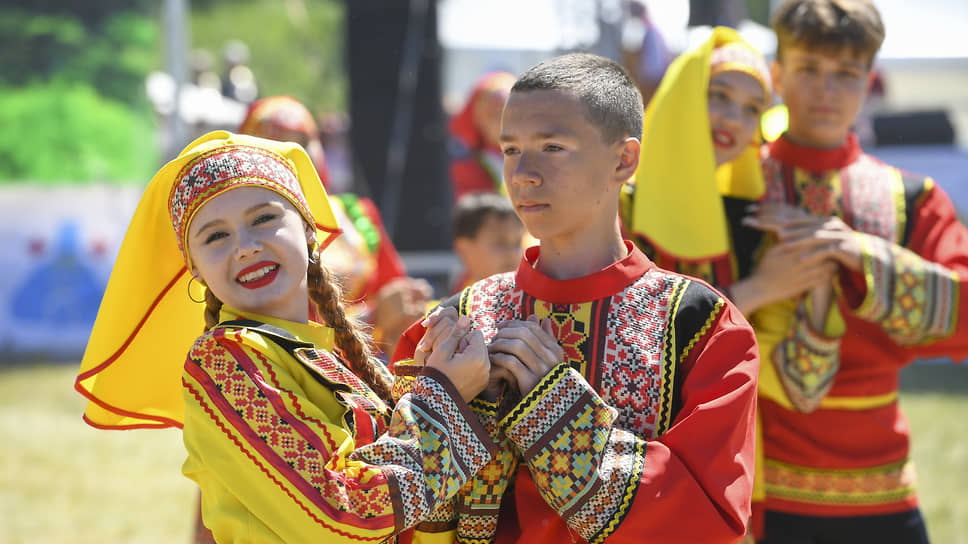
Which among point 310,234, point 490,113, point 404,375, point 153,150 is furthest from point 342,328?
point 153,150

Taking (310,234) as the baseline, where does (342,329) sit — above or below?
below

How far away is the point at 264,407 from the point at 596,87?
2.80 feet

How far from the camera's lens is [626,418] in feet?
6.31

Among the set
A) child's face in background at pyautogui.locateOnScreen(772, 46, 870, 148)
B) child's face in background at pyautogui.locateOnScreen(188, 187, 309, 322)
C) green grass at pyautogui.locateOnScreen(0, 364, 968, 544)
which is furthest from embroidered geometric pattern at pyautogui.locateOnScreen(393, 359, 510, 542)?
green grass at pyautogui.locateOnScreen(0, 364, 968, 544)

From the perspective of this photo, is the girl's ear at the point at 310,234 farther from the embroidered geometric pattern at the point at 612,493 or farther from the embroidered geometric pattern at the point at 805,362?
the embroidered geometric pattern at the point at 805,362

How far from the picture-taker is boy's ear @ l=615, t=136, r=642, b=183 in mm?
1977

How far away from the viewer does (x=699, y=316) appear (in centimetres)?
194

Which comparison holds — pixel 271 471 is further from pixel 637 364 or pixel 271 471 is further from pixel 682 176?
pixel 682 176

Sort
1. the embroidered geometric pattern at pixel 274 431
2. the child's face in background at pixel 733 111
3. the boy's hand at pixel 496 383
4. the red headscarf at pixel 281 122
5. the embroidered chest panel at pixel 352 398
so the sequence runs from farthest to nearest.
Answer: the red headscarf at pixel 281 122 → the child's face in background at pixel 733 111 → the embroidered chest panel at pixel 352 398 → the boy's hand at pixel 496 383 → the embroidered geometric pattern at pixel 274 431

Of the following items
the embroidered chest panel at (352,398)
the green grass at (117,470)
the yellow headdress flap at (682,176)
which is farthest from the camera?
the green grass at (117,470)

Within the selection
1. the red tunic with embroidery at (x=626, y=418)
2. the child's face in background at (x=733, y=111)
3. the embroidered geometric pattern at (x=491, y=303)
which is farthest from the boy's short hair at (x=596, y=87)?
the child's face in background at (x=733, y=111)

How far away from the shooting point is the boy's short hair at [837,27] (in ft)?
8.90

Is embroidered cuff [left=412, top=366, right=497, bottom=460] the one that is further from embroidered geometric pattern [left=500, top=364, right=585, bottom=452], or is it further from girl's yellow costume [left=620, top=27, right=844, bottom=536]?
girl's yellow costume [left=620, top=27, right=844, bottom=536]

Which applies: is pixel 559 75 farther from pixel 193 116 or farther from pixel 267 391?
pixel 193 116
